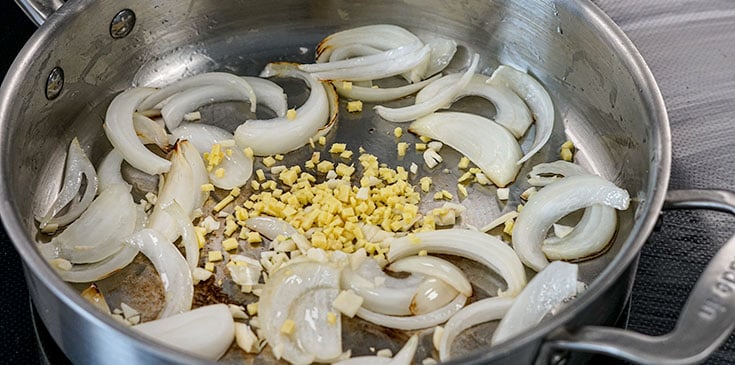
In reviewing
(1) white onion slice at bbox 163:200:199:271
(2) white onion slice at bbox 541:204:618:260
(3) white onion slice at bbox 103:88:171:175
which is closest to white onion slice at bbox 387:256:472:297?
(2) white onion slice at bbox 541:204:618:260

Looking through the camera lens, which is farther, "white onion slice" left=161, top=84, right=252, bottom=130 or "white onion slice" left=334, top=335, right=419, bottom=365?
"white onion slice" left=161, top=84, right=252, bottom=130

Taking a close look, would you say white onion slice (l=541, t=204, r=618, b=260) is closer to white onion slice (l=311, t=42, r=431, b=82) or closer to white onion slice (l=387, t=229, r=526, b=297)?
white onion slice (l=387, t=229, r=526, b=297)

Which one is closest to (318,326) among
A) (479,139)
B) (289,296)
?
(289,296)

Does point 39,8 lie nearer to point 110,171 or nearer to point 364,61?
point 110,171

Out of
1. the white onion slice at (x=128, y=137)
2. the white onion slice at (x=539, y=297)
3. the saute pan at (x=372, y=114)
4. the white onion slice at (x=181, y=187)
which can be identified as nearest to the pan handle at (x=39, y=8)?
the saute pan at (x=372, y=114)

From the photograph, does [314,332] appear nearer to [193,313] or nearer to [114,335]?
[193,313]

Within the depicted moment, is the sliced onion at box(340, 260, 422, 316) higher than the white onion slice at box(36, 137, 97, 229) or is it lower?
lower
